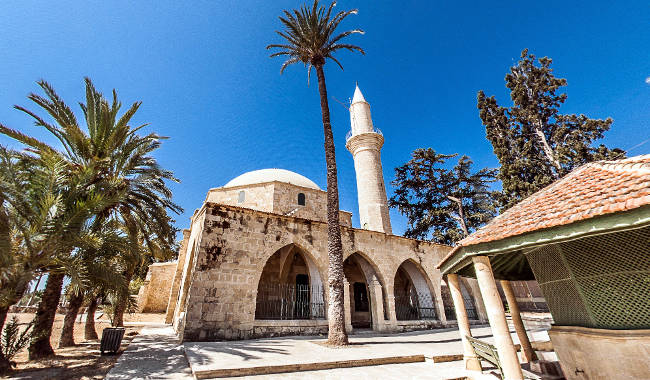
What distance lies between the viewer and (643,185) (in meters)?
2.67

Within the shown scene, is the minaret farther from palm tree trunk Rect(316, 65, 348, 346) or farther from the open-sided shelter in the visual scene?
the open-sided shelter

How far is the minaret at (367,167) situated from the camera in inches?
589

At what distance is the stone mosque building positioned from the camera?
8109mm

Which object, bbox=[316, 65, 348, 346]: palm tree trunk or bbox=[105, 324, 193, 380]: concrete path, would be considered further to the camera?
bbox=[316, 65, 348, 346]: palm tree trunk

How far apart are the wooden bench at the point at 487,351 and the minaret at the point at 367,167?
1004cm

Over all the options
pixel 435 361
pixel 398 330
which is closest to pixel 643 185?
pixel 435 361

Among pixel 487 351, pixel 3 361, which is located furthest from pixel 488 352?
pixel 3 361

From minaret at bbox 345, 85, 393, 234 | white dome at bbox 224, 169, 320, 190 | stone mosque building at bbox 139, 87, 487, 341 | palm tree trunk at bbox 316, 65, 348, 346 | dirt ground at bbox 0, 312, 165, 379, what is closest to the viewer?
dirt ground at bbox 0, 312, 165, 379

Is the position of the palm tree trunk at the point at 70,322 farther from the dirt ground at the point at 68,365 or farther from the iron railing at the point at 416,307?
the iron railing at the point at 416,307

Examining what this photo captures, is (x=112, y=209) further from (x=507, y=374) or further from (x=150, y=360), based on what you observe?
(x=507, y=374)

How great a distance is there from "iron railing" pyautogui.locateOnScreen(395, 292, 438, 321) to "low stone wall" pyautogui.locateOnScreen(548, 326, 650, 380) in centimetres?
907

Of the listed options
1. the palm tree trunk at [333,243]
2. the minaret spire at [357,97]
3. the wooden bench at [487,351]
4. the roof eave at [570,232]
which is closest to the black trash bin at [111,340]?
the palm tree trunk at [333,243]

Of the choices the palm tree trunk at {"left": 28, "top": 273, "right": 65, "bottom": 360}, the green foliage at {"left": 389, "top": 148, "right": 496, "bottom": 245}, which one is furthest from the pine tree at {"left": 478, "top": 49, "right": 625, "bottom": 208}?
the palm tree trunk at {"left": 28, "top": 273, "right": 65, "bottom": 360}

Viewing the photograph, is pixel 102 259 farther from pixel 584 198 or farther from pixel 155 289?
pixel 155 289
